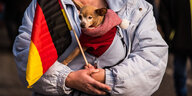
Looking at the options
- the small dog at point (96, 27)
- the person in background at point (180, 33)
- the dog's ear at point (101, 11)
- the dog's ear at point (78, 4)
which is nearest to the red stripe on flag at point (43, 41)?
the small dog at point (96, 27)

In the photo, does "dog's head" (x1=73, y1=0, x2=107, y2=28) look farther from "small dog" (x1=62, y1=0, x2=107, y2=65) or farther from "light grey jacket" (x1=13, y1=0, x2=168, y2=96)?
"light grey jacket" (x1=13, y1=0, x2=168, y2=96)

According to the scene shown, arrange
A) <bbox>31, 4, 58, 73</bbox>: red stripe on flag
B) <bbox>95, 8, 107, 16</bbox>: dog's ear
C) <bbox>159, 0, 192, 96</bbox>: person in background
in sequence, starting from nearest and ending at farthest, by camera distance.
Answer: <bbox>95, 8, 107, 16</bbox>: dog's ear → <bbox>31, 4, 58, 73</bbox>: red stripe on flag → <bbox>159, 0, 192, 96</bbox>: person in background

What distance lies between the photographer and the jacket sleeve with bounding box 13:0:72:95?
2105mm

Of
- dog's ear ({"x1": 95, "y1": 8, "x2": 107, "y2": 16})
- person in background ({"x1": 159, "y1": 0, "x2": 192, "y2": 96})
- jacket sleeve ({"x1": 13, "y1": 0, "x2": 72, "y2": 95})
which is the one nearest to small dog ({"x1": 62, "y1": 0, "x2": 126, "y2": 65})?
dog's ear ({"x1": 95, "y1": 8, "x2": 107, "y2": 16})

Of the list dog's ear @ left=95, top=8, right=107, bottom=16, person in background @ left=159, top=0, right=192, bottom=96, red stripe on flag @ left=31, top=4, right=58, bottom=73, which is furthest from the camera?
person in background @ left=159, top=0, right=192, bottom=96

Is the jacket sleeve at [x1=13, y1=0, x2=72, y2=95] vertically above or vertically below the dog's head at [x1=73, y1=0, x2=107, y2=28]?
below

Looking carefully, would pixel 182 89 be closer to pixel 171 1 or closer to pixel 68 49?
pixel 171 1

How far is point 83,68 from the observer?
6.98 ft

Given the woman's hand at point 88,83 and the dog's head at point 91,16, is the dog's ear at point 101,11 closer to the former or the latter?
the dog's head at point 91,16

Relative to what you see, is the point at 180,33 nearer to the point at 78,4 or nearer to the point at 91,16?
the point at 78,4

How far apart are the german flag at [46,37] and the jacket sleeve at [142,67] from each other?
14.6 inches

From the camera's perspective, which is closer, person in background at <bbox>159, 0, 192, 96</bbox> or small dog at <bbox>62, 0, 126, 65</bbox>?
small dog at <bbox>62, 0, 126, 65</bbox>

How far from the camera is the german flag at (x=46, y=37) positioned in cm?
204

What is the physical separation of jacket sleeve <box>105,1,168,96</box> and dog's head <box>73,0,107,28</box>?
0.26 m
